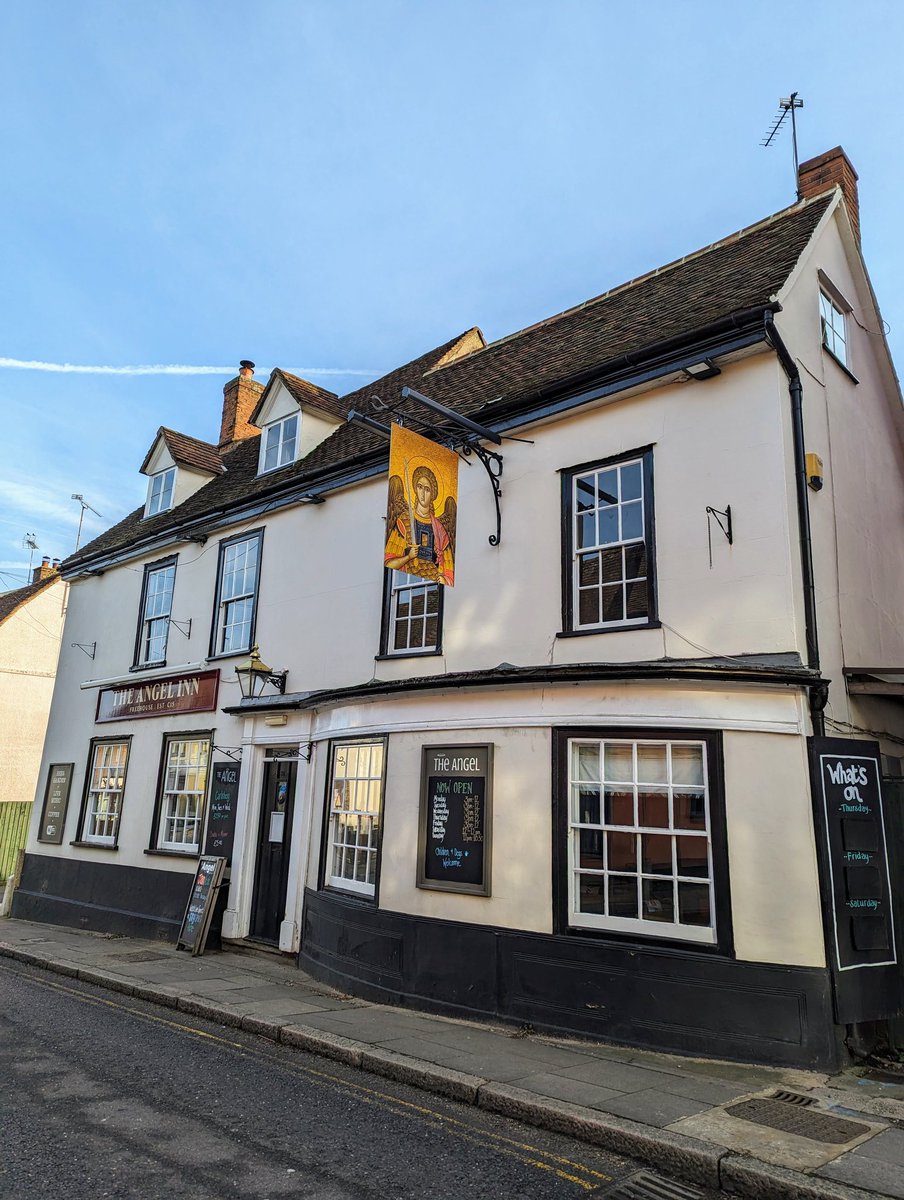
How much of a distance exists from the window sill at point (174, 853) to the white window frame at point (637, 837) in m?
7.55

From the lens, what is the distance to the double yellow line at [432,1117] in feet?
16.8

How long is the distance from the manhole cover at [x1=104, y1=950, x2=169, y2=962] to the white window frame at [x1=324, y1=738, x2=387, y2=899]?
3.18m

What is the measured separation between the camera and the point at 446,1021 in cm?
847

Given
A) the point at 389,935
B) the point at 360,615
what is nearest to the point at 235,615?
the point at 360,615

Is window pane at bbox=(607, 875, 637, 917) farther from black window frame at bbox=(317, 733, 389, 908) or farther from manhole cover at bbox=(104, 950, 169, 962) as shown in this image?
manhole cover at bbox=(104, 950, 169, 962)

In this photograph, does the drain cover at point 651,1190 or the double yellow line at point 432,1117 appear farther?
the double yellow line at point 432,1117

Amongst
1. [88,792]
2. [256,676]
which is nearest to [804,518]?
[256,676]

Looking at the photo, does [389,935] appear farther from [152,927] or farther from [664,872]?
[152,927]

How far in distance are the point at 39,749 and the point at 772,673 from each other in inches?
994

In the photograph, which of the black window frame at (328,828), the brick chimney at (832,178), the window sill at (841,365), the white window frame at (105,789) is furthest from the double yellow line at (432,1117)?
the brick chimney at (832,178)

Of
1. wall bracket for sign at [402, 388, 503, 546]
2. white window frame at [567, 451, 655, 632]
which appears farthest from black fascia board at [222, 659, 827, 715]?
wall bracket for sign at [402, 388, 503, 546]

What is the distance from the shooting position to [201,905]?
41.2 ft

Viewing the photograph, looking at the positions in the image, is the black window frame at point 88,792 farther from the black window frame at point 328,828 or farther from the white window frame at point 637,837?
the white window frame at point 637,837

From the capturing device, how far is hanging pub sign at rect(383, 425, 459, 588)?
9.05 m
